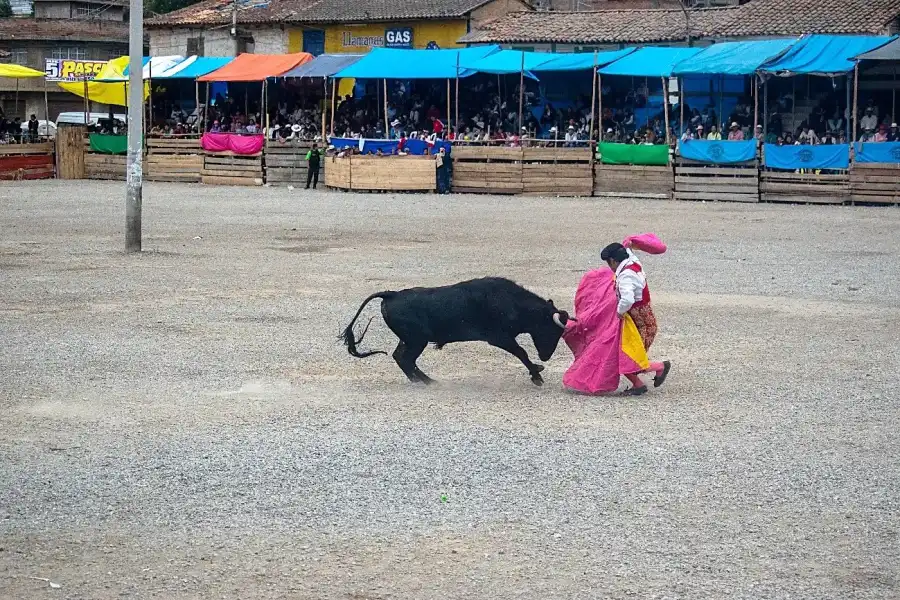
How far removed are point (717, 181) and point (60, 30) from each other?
142ft

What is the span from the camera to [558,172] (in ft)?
103

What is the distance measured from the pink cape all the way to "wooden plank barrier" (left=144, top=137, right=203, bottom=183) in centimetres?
2890

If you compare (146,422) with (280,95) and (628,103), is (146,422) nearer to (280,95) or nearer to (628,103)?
(628,103)

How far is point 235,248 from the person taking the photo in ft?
61.3

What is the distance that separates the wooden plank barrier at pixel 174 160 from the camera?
3703 centimetres

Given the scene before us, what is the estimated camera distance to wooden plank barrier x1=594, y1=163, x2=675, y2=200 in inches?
1196

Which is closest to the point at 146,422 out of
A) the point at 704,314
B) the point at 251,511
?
the point at 251,511

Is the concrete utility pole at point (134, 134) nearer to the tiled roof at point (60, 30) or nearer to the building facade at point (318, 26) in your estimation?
the building facade at point (318, 26)

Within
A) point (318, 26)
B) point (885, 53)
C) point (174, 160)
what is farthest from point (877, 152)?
point (318, 26)

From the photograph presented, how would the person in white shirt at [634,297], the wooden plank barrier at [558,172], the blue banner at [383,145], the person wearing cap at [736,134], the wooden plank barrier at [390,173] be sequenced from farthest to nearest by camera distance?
the blue banner at [383,145] < the wooden plank barrier at [390,173] < the wooden plank barrier at [558,172] < the person wearing cap at [736,134] < the person in white shirt at [634,297]

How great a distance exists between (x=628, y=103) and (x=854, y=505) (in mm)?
29181

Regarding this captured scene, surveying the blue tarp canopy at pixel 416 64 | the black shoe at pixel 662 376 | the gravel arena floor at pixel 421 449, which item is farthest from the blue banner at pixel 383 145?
the black shoe at pixel 662 376

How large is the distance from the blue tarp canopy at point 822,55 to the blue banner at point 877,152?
1.80 meters

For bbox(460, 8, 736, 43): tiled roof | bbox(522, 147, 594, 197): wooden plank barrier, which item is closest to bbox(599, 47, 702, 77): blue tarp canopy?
bbox(522, 147, 594, 197): wooden plank barrier
